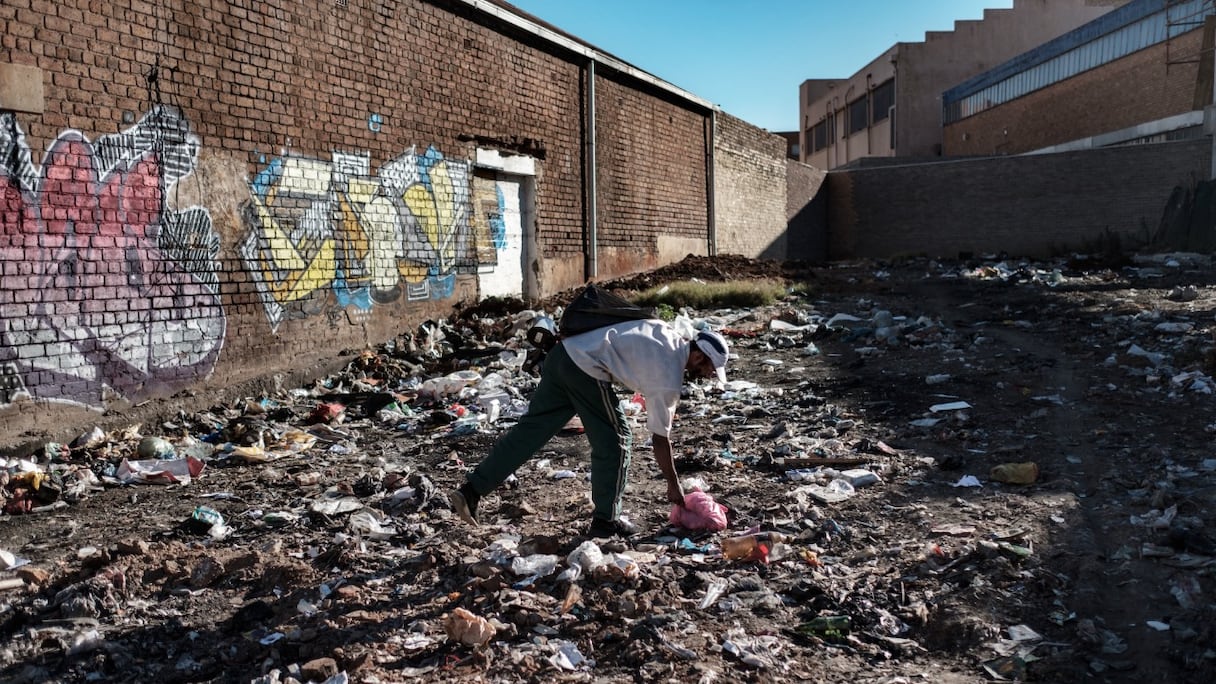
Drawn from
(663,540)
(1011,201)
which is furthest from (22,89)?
(1011,201)

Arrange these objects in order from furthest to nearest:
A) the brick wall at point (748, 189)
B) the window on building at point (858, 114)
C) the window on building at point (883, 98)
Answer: the window on building at point (858, 114) < the window on building at point (883, 98) < the brick wall at point (748, 189)

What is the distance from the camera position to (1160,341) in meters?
8.39

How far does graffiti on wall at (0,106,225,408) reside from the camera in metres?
5.66

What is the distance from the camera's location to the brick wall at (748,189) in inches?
744

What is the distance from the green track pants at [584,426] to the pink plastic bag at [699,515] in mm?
335

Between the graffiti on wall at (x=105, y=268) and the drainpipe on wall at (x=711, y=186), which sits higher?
the drainpipe on wall at (x=711, y=186)

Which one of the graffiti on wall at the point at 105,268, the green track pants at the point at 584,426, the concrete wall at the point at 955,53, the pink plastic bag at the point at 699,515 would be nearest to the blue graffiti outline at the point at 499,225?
the graffiti on wall at the point at 105,268

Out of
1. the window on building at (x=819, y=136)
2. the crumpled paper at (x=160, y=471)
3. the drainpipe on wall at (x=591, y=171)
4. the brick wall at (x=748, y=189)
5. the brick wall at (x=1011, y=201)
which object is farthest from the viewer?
the window on building at (x=819, y=136)

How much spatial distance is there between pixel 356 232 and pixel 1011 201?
69.6 ft

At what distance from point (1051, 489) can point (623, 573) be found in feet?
8.44

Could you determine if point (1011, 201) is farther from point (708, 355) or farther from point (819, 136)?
point (819, 136)

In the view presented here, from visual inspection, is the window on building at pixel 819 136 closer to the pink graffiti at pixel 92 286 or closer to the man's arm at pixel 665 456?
the pink graffiti at pixel 92 286

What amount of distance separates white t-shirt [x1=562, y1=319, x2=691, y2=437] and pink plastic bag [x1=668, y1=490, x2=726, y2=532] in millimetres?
597

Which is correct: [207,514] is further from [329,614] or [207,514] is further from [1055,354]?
[1055,354]
